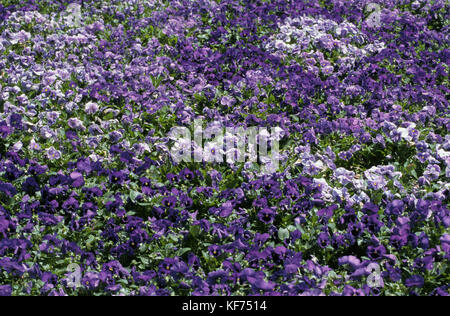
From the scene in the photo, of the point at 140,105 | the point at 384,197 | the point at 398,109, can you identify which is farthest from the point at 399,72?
the point at 140,105

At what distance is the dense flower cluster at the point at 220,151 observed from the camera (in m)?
4.50

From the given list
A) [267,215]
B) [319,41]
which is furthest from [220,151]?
[319,41]

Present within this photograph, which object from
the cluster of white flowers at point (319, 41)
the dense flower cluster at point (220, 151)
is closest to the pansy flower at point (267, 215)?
the dense flower cluster at point (220, 151)

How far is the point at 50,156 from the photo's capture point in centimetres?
571

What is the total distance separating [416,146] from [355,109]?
3.14 ft

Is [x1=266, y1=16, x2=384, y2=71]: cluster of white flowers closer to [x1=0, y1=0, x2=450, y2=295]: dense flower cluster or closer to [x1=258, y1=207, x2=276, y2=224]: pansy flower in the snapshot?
[x1=0, y1=0, x2=450, y2=295]: dense flower cluster

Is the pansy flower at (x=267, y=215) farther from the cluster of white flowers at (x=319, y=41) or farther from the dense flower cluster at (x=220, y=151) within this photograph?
the cluster of white flowers at (x=319, y=41)

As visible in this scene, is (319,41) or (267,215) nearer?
(267,215)

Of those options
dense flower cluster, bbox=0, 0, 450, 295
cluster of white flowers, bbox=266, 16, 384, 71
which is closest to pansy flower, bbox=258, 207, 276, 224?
dense flower cluster, bbox=0, 0, 450, 295

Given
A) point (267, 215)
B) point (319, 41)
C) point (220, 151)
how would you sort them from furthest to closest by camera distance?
1. point (319, 41)
2. point (220, 151)
3. point (267, 215)

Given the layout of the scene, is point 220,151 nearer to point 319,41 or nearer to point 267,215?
point 267,215

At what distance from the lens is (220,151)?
5773 mm

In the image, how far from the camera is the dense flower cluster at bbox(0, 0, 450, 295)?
4500mm
